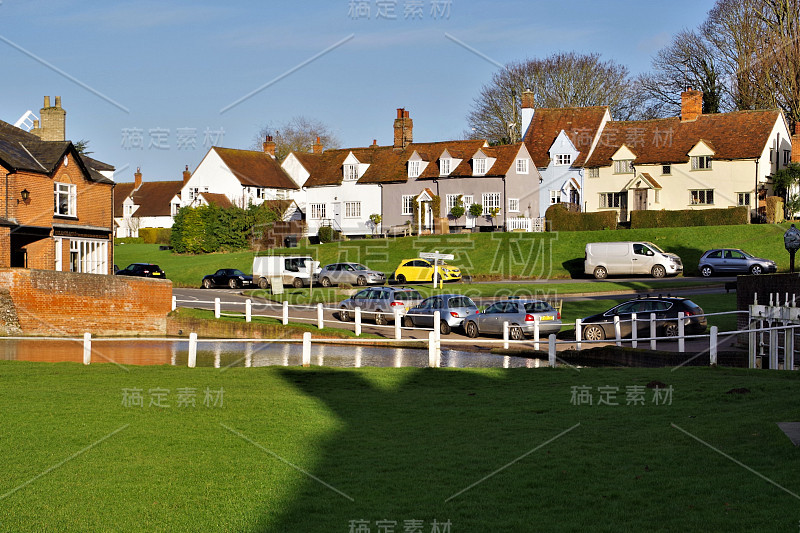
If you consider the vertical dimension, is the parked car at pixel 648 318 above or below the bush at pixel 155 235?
below

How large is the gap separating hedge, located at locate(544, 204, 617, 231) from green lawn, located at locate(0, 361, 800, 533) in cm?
4310

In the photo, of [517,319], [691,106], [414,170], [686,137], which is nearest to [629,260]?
[517,319]

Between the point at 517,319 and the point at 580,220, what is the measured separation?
3184 centimetres

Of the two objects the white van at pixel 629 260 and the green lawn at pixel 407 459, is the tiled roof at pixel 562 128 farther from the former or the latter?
the green lawn at pixel 407 459

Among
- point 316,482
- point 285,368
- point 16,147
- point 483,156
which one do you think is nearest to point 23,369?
point 285,368

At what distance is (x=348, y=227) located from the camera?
74250mm

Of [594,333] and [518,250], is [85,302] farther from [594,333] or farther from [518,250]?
[518,250]

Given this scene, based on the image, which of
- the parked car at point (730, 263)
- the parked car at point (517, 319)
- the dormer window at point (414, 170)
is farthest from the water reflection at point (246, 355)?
the dormer window at point (414, 170)

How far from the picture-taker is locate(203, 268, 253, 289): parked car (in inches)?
2094

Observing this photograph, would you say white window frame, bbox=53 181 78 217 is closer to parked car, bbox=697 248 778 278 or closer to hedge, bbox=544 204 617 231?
parked car, bbox=697 248 778 278

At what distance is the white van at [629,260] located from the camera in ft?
152

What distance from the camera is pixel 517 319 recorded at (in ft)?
96.7

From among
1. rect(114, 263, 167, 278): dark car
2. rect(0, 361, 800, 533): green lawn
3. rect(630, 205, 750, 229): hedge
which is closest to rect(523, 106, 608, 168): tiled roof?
rect(630, 205, 750, 229): hedge

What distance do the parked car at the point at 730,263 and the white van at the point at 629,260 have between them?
1462mm
